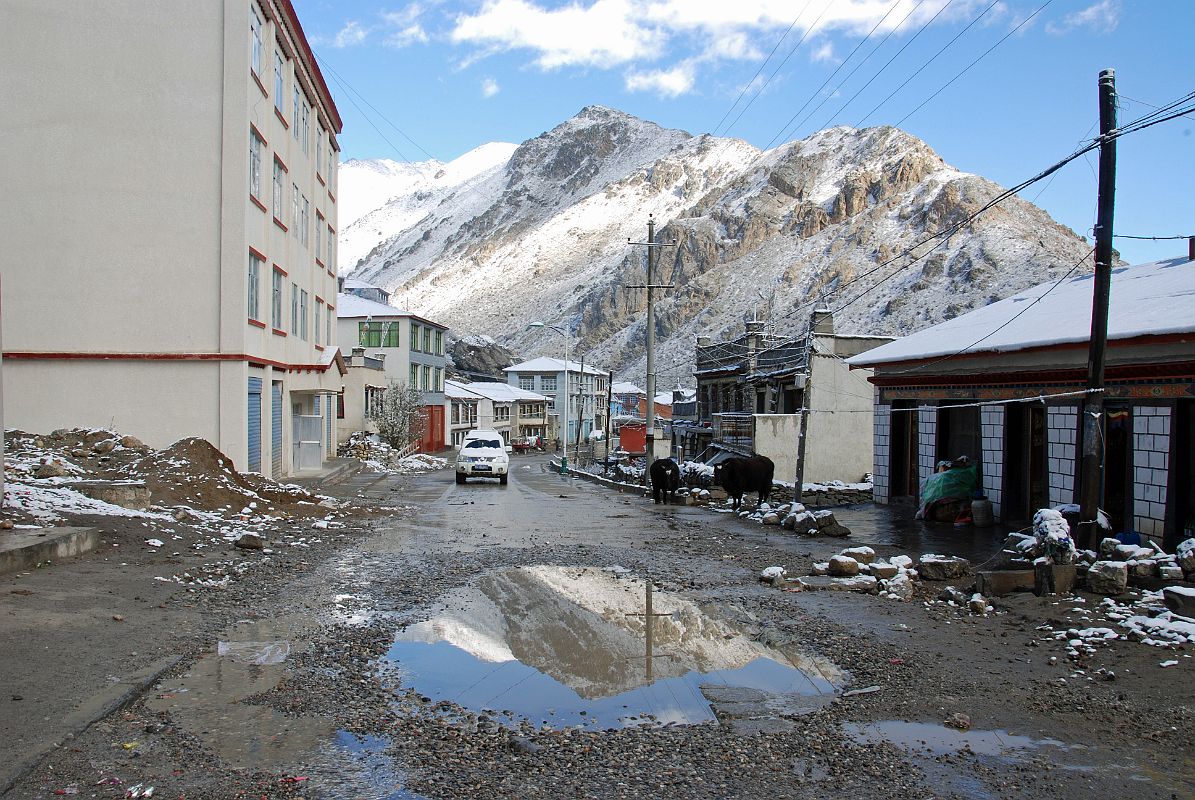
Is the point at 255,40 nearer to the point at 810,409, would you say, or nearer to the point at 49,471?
the point at 49,471

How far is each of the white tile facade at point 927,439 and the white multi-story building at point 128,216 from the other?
52.5 ft

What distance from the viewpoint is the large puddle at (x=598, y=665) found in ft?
20.2

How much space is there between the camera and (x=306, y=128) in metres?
30.5

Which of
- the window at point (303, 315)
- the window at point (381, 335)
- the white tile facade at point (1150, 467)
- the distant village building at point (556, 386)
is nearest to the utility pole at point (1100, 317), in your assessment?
the white tile facade at point (1150, 467)

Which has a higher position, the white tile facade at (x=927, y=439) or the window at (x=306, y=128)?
the window at (x=306, y=128)

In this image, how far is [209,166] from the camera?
20.9 meters

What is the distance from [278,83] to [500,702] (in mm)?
23872

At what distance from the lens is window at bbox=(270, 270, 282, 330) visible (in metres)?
25.0

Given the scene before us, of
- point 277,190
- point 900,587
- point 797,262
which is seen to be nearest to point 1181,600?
point 900,587

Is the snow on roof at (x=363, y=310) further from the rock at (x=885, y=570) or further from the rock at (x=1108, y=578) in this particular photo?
the rock at (x=1108, y=578)

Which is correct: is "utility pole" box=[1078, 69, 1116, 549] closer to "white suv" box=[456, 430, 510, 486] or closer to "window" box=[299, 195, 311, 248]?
"white suv" box=[456, 430, 510, 486]

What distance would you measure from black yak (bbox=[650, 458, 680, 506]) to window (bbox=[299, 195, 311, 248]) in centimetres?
1416

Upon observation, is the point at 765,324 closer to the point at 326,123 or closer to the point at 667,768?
the point at 326,123

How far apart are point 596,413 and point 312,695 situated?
99.7 metres
